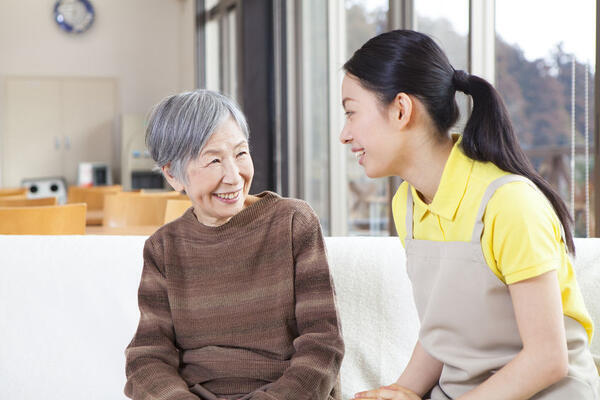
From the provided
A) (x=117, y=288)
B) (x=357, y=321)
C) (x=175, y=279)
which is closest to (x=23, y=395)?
(x=117, y=288)

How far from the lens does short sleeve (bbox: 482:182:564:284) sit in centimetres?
104

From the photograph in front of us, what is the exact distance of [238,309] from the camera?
55.9 inches

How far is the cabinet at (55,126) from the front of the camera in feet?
29.9

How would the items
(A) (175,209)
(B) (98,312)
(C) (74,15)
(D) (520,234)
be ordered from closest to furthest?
(D) (520,234) → (B) (98,312) → (A) (175,209) → (C) (74,15)

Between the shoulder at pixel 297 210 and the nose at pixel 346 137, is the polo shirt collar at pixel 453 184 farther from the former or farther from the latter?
the shoulder at pixel 297 210

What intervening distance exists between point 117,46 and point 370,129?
29.1 ft

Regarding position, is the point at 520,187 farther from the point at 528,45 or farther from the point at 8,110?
the point at 8,110

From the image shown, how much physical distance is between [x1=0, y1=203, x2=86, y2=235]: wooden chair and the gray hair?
1.56 meters

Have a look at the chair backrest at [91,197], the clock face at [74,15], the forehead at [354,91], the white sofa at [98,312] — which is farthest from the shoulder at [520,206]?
the clock face at [74,15]

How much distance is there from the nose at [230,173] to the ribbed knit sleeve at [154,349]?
233 mm

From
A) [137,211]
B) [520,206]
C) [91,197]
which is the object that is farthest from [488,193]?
[91,197]

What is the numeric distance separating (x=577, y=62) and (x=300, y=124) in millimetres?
2761

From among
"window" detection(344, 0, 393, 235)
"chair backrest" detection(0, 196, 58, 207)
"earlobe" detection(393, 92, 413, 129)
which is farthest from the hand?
"chair backrest" detection(0, 196, 58, 207)

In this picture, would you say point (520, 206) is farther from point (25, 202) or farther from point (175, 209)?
point (25, 202)
